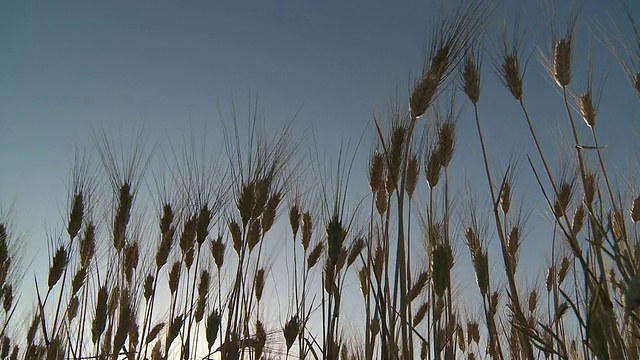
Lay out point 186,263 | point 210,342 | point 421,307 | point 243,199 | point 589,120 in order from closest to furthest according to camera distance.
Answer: point 210,342
point 243,199
point 589,120
point 186,263
point 421,307

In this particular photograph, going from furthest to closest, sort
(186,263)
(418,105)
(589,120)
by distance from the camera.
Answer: (186,263), (589,120), (418,105)

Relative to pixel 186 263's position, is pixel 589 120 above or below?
above

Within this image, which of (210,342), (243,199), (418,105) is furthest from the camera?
(243,199)

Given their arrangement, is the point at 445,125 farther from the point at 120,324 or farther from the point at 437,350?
the point at 120,324

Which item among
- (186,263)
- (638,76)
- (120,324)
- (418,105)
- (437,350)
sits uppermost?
(638,76)

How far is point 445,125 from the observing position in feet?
8.89

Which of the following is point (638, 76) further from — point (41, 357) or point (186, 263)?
point (41, 357)

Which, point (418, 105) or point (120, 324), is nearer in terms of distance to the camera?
point (418, 105)

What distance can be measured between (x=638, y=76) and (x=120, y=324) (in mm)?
2335

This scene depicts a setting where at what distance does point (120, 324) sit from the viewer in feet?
7.32

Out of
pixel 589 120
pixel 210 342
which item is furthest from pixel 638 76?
pixel 210 342

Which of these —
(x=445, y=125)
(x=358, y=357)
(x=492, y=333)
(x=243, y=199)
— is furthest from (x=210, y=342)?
(x=445, y=125)

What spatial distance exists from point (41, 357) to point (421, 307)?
2174 mm

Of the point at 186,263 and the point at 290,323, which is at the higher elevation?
the point at 186,263
